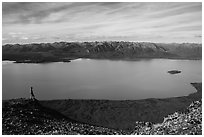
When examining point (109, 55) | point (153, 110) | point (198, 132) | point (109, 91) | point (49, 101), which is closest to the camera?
point (198, 132)

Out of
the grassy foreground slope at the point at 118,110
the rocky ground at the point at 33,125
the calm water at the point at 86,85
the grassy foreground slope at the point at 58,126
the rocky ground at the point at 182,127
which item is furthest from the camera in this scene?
the calm water at the point at 86,85

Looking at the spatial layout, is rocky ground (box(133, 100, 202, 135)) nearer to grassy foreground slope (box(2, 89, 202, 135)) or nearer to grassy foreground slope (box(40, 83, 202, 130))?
grassy foreground slope (box(2, 89, 202, 135))

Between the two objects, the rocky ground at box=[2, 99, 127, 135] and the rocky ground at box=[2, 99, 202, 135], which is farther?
the rocky ground at box=[2, 99, 127, 135]

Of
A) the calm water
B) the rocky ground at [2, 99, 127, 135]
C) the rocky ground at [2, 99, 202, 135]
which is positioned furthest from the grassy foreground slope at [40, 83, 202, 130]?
the rocky ground at [2, 99, 127, 135]

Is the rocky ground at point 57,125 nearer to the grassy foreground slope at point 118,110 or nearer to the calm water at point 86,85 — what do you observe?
the grassy foreground slope at point 118,110

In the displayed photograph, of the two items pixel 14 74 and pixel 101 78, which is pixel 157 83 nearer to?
pixel 101 78

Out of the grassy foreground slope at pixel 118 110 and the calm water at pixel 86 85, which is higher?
the calm water at pixel 86 85

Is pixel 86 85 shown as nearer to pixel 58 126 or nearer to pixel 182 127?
pixel 58 126

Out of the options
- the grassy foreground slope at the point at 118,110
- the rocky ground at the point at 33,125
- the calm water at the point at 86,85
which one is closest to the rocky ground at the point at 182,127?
the rocky ground at the point at 33,125

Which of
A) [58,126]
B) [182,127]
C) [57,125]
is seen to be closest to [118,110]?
[57,125]

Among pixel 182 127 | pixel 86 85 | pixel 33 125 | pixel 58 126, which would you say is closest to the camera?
pixel 182 127

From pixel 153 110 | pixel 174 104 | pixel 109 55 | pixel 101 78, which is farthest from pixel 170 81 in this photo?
pixel 109 55
